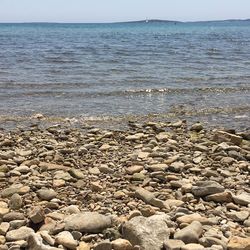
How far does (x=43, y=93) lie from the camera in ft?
52.9

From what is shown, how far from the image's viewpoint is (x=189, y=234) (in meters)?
5.07

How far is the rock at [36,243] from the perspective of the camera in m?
4.72

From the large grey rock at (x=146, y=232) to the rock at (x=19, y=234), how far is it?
3.52 ft

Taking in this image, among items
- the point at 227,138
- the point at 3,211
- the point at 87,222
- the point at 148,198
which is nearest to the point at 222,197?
the point at 148,198

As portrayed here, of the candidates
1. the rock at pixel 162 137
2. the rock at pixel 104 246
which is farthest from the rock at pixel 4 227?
the rock at pixel 162 137

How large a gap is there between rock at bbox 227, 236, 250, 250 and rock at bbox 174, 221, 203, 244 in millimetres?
358

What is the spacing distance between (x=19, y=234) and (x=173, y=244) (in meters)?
1.71

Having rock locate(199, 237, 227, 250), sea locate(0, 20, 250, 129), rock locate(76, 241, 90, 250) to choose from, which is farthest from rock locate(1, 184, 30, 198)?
sea locate(0, 20, 250, 129)

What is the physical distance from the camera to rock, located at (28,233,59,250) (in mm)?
4719

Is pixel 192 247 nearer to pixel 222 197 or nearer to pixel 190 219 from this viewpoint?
pixel 190 219

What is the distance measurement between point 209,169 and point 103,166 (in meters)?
1.85

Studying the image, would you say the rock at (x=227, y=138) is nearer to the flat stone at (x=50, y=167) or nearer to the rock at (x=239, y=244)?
the flat stone at (x=50, y=167)

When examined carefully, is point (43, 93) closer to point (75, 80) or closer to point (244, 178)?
point (75, 80)

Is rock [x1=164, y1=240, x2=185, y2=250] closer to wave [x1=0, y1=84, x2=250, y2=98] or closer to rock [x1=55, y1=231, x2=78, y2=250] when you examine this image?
rock [x1=55, y1=231, x2=78, y2=250]
